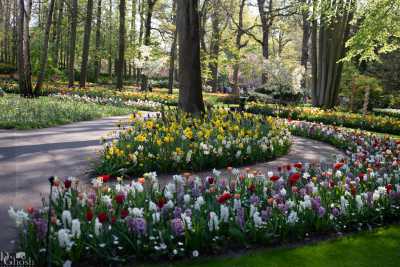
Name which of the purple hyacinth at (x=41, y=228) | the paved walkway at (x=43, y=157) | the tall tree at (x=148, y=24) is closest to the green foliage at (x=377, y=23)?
the paved walkway at (x=43, y=157)

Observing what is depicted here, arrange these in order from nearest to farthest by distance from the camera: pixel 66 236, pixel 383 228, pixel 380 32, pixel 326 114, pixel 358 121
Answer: pixel 66 236 < pixel 383 228 < pixel 380 32 < pixel 358 121 < pixel 326 114

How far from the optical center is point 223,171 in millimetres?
6699

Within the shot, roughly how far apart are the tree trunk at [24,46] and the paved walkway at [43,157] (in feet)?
23.9

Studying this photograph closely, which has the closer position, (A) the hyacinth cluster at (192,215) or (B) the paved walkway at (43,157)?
(A) the hyacinth cluster at (192,215)

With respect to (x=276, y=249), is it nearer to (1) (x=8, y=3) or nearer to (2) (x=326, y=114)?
(2) (x=326, y=114)

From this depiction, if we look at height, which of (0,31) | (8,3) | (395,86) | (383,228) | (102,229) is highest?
(8,3)

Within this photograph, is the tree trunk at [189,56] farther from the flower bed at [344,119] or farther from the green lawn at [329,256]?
the green lawn at [329,256]

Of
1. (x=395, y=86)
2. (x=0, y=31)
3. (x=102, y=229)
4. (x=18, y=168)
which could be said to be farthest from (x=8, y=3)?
(x=102, y=229)

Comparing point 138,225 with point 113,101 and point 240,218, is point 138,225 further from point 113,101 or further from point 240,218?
point 113,101

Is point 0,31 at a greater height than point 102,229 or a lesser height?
greater

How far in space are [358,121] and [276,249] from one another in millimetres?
11743

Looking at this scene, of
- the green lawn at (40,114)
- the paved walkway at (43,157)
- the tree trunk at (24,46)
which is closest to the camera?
the paved walkway at (43,157)

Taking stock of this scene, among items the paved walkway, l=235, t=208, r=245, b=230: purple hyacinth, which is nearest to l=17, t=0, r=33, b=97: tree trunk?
the paved walkway

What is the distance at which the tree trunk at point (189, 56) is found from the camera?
9.88 m
